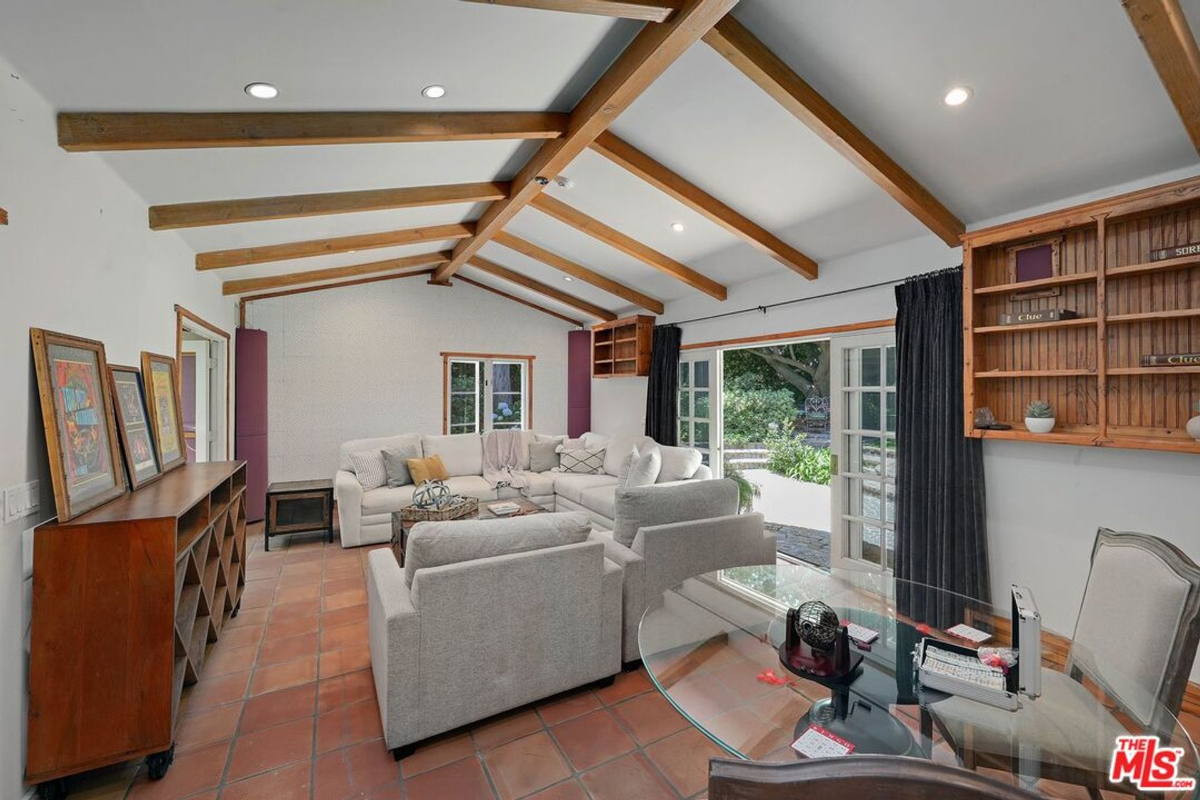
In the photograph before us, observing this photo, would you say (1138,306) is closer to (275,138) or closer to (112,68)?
(275,138)

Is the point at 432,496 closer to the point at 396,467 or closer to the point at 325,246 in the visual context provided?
the point at 396,467

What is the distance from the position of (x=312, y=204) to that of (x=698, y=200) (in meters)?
2.53

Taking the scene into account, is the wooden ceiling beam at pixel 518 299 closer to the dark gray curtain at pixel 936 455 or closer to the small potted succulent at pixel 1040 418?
the dark gray curtain at pixel 936 455

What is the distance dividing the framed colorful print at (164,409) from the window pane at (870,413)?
442 cm

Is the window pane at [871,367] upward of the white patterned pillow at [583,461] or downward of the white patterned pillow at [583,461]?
upward

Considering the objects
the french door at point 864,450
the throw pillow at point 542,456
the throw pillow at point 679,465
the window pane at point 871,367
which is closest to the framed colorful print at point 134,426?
the throw pillow at point 679,465

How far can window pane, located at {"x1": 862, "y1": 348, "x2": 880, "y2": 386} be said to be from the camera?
12.1 ft

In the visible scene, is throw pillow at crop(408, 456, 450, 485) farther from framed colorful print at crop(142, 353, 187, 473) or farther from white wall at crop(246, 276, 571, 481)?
framed colorful print at crop(142, 353, 187, 473)

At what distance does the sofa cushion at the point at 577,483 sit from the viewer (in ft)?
16.9

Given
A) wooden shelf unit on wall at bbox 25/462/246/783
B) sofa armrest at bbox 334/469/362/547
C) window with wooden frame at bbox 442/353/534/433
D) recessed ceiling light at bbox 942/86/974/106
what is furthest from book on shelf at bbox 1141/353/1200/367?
window with wooden frame at bbox 442/353/534/433

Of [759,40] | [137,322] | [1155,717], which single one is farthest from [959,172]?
[137,322]

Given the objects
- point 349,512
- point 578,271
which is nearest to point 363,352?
point 349,512

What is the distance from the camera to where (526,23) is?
6.39ft

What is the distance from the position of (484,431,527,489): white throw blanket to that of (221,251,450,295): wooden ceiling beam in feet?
7.03
